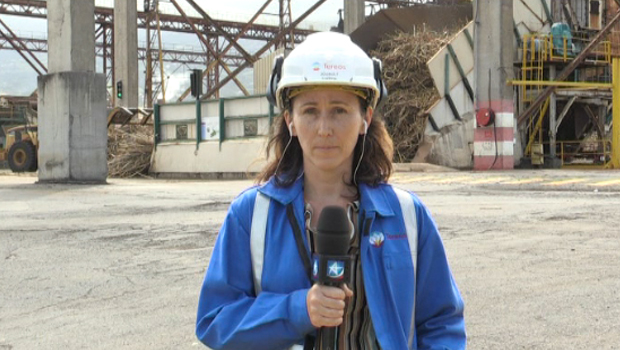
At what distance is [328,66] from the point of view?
2.04 meters

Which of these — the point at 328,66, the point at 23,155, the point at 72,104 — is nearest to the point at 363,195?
the point at 328,66

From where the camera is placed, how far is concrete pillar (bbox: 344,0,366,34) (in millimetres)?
33656

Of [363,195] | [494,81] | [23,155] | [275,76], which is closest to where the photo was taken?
[363,195]

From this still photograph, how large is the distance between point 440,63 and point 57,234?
17757mm

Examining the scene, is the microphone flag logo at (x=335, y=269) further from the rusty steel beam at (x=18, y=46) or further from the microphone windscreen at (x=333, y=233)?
the rusty steel beam at (x=18, y=46)

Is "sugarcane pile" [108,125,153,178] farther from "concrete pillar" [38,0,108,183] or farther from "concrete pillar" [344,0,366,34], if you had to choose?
"concrete pillar" [344,0,366,34]

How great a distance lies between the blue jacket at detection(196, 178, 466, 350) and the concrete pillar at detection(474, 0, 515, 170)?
21463 mm

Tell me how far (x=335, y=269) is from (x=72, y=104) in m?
16.5

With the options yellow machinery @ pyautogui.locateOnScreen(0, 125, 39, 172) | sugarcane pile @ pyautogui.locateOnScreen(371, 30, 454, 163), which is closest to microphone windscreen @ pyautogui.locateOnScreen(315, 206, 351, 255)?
sugarcane pile @ pyautogui.locateOnScreen(371, 30, 454, 163)

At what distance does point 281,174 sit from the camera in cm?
217

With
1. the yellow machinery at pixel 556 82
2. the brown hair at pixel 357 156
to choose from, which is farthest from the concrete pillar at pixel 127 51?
the brown hair at pixel 357 156

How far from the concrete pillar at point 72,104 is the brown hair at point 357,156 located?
51.0 ft

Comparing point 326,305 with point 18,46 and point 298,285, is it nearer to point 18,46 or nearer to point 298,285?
point 298,285

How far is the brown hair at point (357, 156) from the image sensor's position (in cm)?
219
